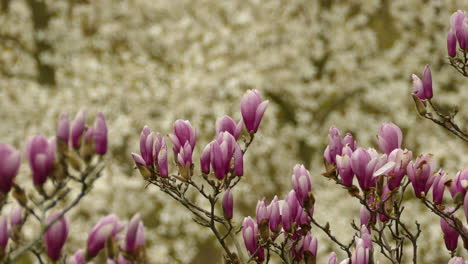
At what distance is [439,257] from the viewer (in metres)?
9.49

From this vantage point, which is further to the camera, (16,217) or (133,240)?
(16,217)

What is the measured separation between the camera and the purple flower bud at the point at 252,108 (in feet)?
7.57

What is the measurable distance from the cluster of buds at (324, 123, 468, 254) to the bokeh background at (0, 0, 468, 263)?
24.8ft

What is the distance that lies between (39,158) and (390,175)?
128 centimetres

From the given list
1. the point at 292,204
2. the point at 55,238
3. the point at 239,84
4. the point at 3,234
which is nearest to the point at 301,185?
the point at 292,204

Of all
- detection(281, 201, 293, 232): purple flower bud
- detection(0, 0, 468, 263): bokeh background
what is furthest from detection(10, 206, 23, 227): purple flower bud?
detection(0, 0, 468, 263): bokeh background

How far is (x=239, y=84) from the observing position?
32.8 feet

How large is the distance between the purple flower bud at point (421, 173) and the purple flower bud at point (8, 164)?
1443 mm

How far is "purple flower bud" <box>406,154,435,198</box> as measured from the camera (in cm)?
210

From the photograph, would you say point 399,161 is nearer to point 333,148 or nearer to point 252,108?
point 333,148

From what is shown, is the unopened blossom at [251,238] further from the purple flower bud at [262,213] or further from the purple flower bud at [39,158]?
the purple flower bud at [39,158]

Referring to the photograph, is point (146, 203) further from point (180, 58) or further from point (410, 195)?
point (410, 195)

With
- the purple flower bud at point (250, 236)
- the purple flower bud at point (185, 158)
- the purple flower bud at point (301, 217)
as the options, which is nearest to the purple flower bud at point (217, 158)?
the purple flower bud at point (185, 158)

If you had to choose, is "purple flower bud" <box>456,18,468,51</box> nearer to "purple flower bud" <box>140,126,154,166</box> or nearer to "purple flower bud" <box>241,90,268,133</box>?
"purple flower bud" <box>241,90,268,133</box>
